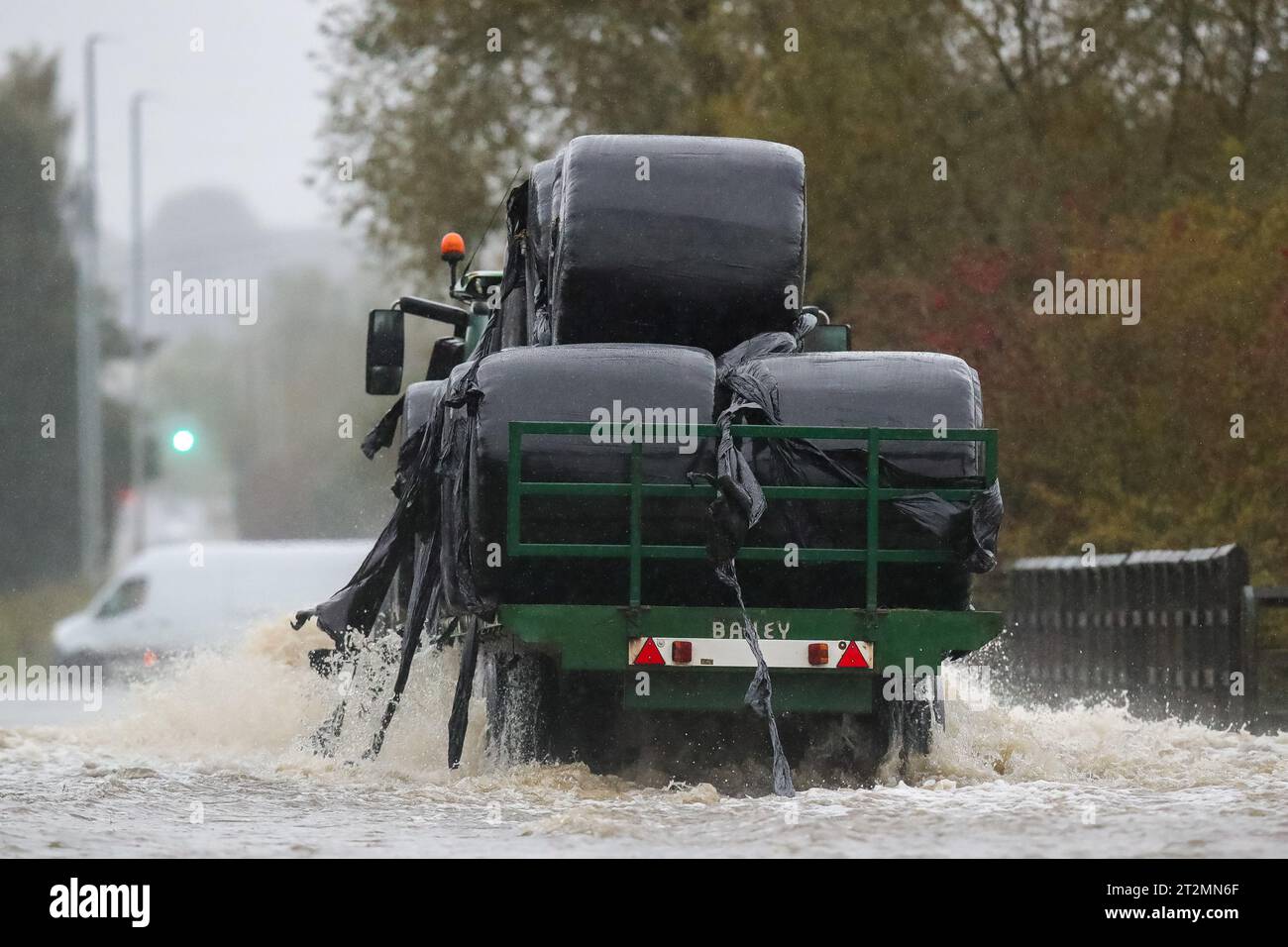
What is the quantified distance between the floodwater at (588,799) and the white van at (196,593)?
24.7 ft

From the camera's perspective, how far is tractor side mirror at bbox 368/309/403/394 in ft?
49.2

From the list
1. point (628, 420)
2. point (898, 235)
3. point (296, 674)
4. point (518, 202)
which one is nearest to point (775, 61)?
point (898, 235)

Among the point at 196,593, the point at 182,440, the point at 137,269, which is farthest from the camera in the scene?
the point at 137,269

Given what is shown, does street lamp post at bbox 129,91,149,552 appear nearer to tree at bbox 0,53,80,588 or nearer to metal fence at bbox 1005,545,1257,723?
tree at bbox 0,53,80,588

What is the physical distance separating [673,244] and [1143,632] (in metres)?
5.87

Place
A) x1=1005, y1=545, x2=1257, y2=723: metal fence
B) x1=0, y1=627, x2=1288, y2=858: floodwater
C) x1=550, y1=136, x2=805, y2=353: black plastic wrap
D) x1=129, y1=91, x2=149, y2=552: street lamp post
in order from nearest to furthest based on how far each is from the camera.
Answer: x1=0, y1=627, x2=1288, y2=858: floodwater → x1=550, y1=136, x2=805, y2=353: black plastic wrap → x1=1005, y1=545, x2=1257, y2=723: metal fence → x1=129, y1=91, x2=149, y2=552: street lamp post

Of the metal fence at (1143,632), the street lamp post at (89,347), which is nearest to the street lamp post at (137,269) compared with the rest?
the street lamp post at (89,347)

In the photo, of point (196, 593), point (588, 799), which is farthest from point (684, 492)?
point (196, 593)

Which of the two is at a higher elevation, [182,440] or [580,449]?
[182,440]

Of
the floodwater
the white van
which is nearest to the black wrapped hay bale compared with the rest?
the floodwater

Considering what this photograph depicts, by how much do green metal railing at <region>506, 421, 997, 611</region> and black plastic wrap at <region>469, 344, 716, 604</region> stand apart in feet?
0.22

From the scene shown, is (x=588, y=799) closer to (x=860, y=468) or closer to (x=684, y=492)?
(x=684, y=492)

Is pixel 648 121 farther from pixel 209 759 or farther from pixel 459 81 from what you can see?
pixel 209 759

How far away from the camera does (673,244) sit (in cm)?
1266
